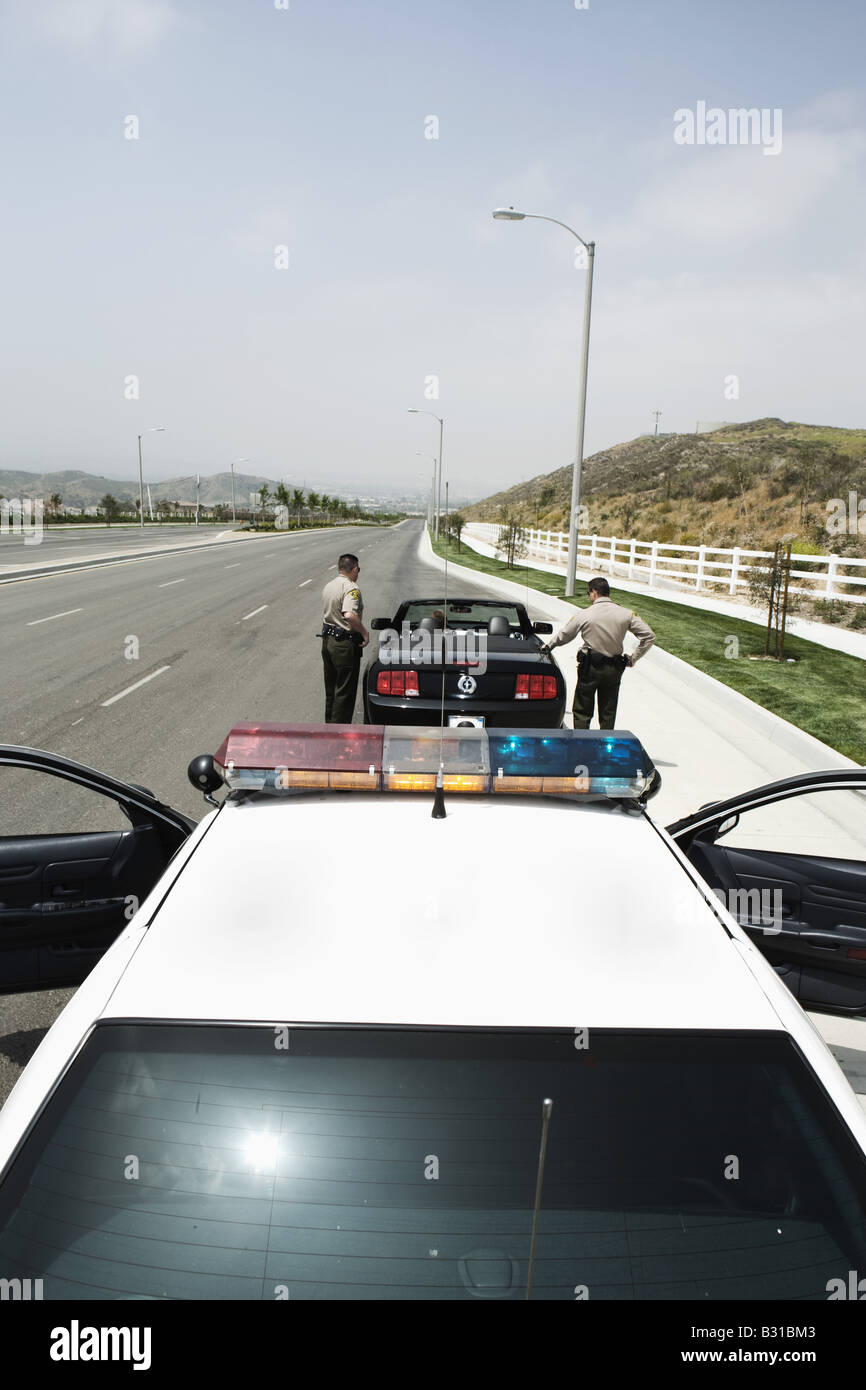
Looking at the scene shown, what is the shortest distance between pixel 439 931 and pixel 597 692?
6974 mm

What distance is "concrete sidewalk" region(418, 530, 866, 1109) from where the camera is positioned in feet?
26.1

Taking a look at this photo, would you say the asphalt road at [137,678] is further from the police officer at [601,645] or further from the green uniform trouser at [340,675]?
the police officer at [601,645]

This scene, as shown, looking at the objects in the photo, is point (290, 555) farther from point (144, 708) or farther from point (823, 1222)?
point (823, 1222)

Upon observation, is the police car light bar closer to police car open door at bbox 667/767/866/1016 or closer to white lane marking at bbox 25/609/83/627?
police car open door at bbox 667/767/866/1016

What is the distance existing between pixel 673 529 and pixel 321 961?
161 ft

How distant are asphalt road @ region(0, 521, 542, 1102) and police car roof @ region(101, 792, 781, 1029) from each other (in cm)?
241

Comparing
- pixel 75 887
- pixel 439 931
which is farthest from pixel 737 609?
pixel 439 931

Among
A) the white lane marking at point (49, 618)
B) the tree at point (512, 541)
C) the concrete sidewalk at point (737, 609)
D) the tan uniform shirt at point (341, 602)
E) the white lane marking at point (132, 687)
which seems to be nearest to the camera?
the tan uniform shirt at point (341, 602)

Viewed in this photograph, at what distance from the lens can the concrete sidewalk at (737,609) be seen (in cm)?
1630

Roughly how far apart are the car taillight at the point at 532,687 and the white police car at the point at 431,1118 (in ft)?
17.5

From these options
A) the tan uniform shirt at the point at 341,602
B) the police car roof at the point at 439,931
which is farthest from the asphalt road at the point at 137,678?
the police car roof at the point at 439,931

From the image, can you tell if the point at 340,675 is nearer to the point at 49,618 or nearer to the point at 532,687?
the point at 532,687

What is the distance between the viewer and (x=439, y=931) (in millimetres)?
1893

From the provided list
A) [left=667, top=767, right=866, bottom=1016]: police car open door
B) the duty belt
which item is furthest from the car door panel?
the duty belt
